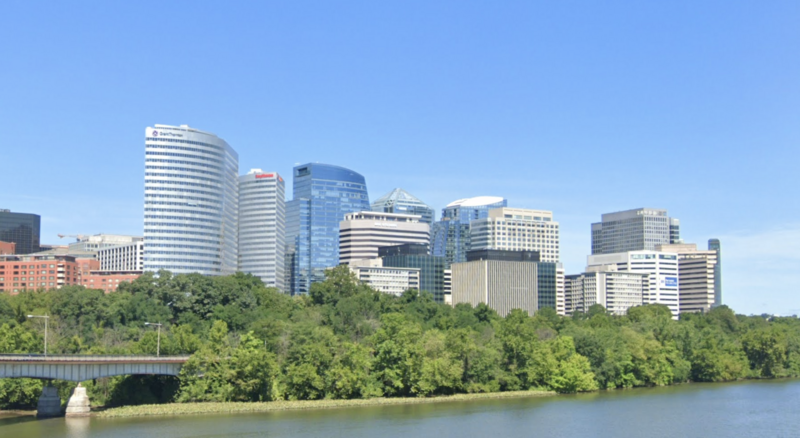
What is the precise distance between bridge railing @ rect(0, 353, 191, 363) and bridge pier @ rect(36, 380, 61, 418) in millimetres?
5563

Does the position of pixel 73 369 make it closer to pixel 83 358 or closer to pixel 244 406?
pixel 83 358

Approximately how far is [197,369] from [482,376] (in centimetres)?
4005

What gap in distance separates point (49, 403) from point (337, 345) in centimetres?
3649

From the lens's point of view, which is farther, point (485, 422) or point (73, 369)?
point (73, 369)

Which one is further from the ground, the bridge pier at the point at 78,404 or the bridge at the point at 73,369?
the bridge at the point at 73,369

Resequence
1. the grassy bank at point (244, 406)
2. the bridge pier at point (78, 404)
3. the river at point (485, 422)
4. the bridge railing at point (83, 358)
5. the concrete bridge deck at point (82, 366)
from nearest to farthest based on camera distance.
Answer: the river at point (485, 422)
the concrete bridge deck at point (82, 366)
the bridge railing at point (83, 358)
the bridge pier at point (78, 404)
the grassy bank at point (244, 406)

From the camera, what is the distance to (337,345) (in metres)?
122

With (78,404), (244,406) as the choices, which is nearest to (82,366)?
(78,404)

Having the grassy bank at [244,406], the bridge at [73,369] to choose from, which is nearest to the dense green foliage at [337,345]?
the grassy bank at [244,406]

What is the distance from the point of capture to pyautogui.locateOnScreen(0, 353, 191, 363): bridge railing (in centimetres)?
9850

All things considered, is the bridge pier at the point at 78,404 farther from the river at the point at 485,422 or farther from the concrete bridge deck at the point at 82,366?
the river at the point at 485,422

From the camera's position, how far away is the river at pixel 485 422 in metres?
87.8

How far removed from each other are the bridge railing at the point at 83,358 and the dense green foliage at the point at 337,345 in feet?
10.8

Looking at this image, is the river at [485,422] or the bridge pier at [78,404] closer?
the river at [485,422]
